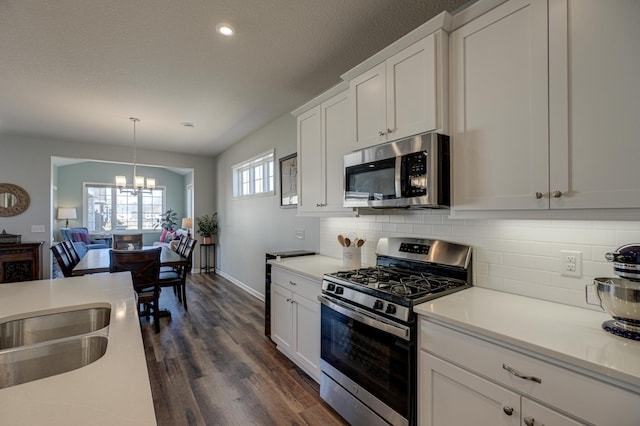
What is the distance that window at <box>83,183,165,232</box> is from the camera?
28.8ft

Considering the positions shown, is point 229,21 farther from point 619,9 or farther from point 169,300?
point 169,300

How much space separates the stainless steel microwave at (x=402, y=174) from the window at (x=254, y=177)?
7.80 ft

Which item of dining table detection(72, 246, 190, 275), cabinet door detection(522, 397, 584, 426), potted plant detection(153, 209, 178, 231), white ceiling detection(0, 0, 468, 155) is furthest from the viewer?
potted plant detection(153, 209, 178, 231)

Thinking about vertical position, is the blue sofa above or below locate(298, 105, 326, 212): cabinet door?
below

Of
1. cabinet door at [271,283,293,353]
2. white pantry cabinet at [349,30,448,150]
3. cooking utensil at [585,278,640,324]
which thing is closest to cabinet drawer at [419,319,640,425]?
cooking utensil at [585,278,640,324]

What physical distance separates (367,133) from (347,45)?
2.68 feet

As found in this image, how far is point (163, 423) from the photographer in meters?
1.90

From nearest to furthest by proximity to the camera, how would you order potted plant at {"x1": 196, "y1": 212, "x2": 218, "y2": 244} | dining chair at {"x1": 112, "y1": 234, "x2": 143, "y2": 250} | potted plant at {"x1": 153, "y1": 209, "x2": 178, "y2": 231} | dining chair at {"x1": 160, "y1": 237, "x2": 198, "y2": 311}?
dining chair at {"x1": 160, "y1": 237, "x2": 198, "y2": 311} → dining chair at {"x1": 112, "y1": 234, "x2": 143, "y2": 250} → potted plant at {"x1": 196, "y1": 212, "x2": 218, "y2": 244} → potted plant at {"x1": 153, "y1": 209, "x2": 178, "y2": 231}

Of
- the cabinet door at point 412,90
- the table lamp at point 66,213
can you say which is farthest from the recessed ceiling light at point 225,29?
the table lamp at point 66,213

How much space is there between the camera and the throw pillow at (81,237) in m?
7.55

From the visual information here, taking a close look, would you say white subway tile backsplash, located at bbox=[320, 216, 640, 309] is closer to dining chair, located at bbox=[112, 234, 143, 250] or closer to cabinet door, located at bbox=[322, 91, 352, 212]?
cabinet door, located at bbox=[322, 91, 352, 212]

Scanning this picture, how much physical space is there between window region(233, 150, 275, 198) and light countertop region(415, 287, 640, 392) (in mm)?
3212

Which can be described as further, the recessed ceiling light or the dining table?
the dining table

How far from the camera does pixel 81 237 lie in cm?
767
